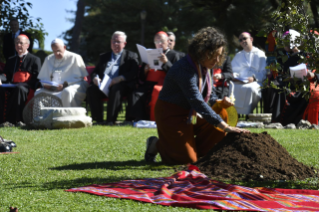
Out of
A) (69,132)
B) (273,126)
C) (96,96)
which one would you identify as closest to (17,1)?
(96,96)

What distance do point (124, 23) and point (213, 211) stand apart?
20.4 m

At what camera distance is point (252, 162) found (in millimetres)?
4773

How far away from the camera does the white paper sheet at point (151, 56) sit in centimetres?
964

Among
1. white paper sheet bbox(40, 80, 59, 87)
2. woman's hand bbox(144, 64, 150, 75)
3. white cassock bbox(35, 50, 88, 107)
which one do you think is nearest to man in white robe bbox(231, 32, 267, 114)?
woman's hand bbox(144, 64, 150, 75)

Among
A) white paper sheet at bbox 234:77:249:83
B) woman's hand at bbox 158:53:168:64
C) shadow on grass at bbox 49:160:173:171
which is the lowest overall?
shadow on grass at bbox 49:160:173:171

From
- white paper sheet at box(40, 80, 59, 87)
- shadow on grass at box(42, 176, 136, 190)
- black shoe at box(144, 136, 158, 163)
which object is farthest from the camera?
white paper sheet at box(40, 80, 59, 87)

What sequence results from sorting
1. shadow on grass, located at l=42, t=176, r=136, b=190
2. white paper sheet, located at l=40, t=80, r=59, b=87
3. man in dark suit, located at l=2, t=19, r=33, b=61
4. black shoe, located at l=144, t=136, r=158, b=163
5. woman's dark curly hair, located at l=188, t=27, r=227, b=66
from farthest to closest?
1. man in dark suit, located at l=2, t=19, r=33, b=61
2. white paper sheet, located at l=40, t=80, r=59, b=87
3. black shoe, located at l=144, t=136, r=158, b=163
4. woman's dark curly hair, located at l=188, t=27, r=227, b=66
5. shadow on grass, located at l=42, t=176, r=136, b=190

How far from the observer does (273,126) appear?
8.77 meters

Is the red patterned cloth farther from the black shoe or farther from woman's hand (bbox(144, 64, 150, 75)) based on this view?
woman's hand (bbox(144, 64, 150, 75))

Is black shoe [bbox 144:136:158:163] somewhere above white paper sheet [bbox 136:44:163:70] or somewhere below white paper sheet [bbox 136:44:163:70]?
below

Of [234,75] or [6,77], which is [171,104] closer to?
[234,75]

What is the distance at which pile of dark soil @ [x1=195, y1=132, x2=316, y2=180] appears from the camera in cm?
455

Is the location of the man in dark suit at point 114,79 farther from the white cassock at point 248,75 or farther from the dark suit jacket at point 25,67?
the white cassock at point 248,75

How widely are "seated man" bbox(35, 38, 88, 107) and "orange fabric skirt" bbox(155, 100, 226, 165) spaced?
518 centimetres
